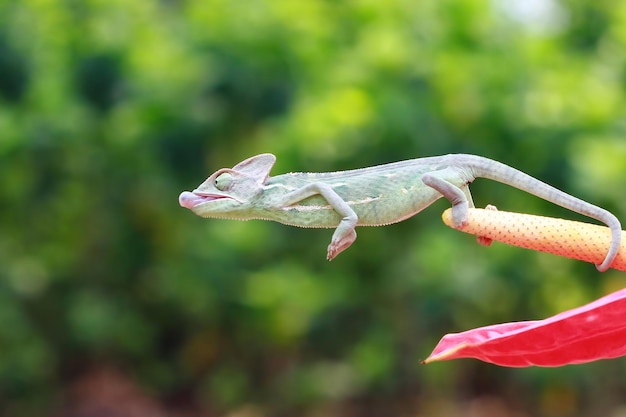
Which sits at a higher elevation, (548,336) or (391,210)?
(391,210)

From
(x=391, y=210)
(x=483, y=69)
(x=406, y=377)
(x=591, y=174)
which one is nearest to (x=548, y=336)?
(x=391, y=210)

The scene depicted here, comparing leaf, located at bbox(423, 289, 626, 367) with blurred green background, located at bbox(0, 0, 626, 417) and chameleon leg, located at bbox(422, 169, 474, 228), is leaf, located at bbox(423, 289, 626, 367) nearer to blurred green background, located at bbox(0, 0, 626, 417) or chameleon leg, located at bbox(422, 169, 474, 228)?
chameleon leg, located at bbox(422, 169, 474, 228)

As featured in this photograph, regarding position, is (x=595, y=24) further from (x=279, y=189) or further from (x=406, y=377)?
(x=279, y=189)

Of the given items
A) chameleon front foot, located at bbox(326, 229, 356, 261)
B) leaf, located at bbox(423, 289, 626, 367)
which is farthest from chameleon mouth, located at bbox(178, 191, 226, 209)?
leaf, located at bbox(423, 289, 626, 367)

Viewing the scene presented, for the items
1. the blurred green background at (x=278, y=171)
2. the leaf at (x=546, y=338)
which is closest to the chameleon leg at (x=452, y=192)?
the leaf at (x=546, y=338)

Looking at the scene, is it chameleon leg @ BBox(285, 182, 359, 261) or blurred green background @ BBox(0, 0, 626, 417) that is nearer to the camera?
chameleon leg @ BBox(285, 182, 359, 261)

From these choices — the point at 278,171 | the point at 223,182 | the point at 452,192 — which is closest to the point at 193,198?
the point at 223,182
